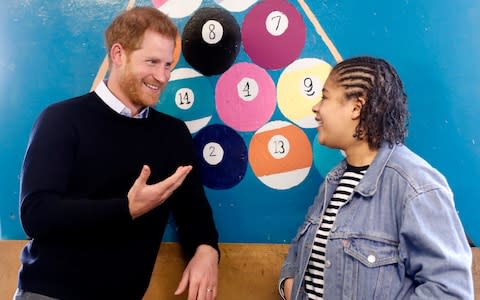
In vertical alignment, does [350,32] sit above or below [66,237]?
above

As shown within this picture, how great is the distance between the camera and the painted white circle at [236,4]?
147 centimetres

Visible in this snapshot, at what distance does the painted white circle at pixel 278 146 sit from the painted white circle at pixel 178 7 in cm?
49

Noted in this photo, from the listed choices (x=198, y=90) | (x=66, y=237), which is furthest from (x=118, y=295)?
(x=198, y=90)

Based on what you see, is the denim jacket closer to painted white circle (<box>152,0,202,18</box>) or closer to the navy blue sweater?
the navy blue sweater

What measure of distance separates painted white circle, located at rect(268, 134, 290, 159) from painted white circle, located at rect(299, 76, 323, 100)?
15 centimetres

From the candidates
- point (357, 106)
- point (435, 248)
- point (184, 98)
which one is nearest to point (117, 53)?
point (184, 98)

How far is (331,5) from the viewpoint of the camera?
1.44 metres

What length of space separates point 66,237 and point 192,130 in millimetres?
519

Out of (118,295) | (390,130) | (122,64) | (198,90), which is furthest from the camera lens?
(198,90)

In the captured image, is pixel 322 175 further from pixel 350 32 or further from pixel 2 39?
pixel 2 39

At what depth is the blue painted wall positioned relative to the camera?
139 cm

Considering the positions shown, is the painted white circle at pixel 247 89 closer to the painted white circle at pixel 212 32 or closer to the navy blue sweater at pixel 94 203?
the painted white circle at pixel 212 32

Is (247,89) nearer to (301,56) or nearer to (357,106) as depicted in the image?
(301,56)

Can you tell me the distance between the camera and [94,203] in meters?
1.12
